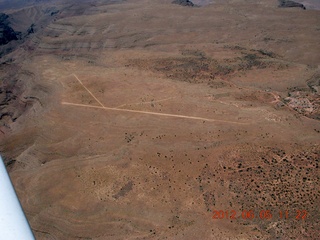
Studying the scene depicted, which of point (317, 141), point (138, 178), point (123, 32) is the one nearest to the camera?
point (138, 178)

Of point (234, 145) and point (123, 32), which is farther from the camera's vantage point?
point (123, 32)

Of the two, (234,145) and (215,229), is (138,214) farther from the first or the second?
(234,145)

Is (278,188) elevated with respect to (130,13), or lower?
lower

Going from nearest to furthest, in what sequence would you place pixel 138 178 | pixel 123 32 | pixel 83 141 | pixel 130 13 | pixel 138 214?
pixel 138 214
pixel 138 178
pixel 83 141
pixel 123 32
pixel 130 13

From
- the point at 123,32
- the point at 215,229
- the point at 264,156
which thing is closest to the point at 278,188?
the point at 264,156
